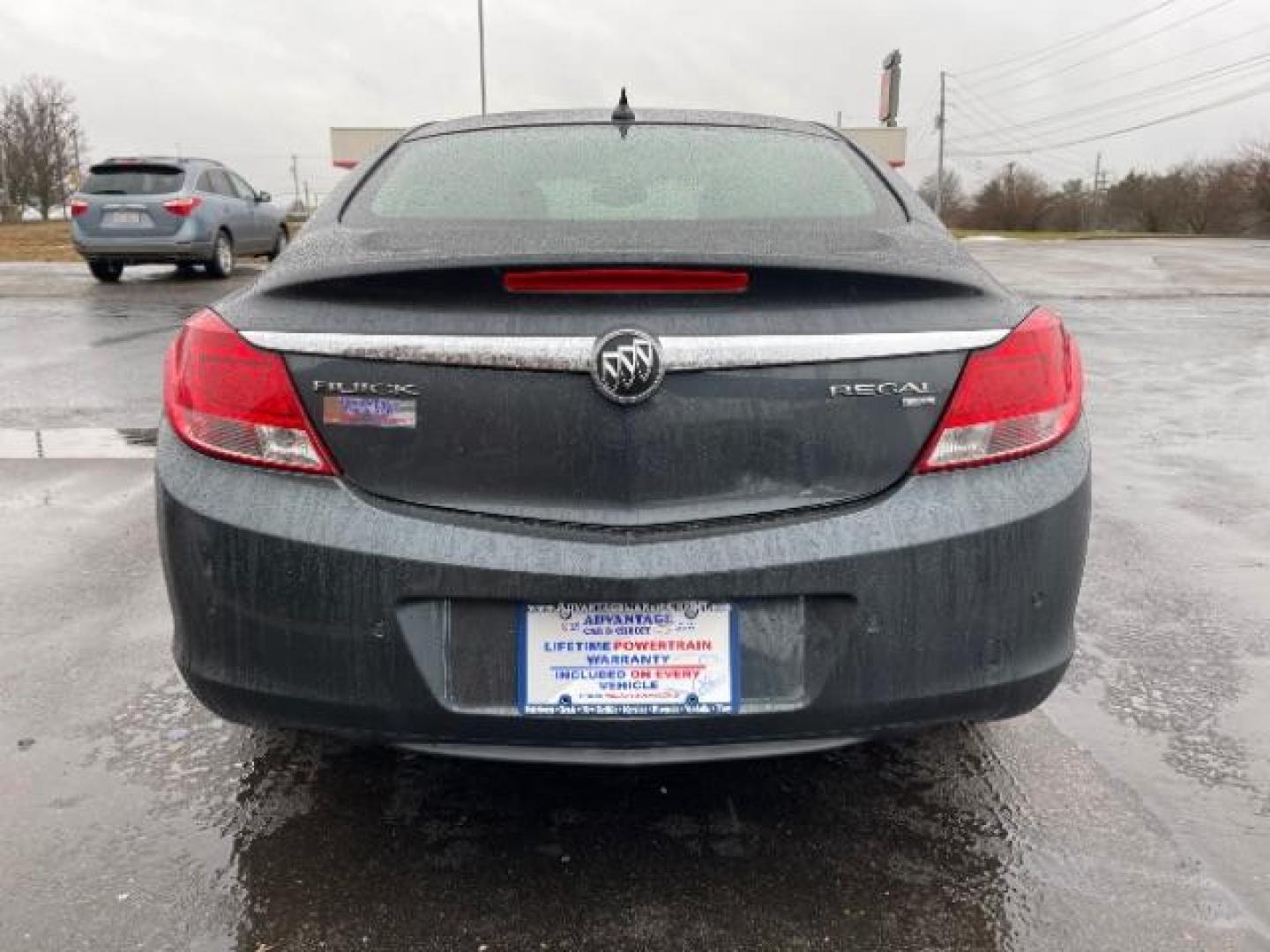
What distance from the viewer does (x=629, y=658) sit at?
6.40 feet

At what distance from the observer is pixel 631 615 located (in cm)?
193

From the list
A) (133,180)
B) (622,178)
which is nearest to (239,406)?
(622,178)

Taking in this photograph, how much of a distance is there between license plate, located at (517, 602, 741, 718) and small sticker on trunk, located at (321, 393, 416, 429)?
0.40 m

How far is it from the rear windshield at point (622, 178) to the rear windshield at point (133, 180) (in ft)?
44.0

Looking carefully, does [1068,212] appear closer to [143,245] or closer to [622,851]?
[143,245]

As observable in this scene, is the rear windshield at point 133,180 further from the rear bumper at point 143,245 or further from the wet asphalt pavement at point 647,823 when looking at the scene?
the wet asphalt pavement at point 647,823

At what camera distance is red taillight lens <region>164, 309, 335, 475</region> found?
1.99 metres

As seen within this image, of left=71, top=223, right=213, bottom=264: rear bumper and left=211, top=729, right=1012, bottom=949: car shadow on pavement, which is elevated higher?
left=71, top=223, right=213, bottom=264: rear bumper

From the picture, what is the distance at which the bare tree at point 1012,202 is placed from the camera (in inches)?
2440

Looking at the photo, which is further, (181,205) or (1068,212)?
(1068,212)

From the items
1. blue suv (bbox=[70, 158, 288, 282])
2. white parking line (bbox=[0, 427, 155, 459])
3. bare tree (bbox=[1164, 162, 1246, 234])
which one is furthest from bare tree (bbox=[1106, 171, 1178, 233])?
white parking line (bbox=[0, 427, 155, 459])

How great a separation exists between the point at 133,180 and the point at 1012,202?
185 ft

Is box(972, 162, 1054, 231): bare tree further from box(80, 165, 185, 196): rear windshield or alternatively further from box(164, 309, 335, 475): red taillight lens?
box(164, 309, 335, 475): red taillight lens

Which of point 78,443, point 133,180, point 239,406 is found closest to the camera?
point 239,406
